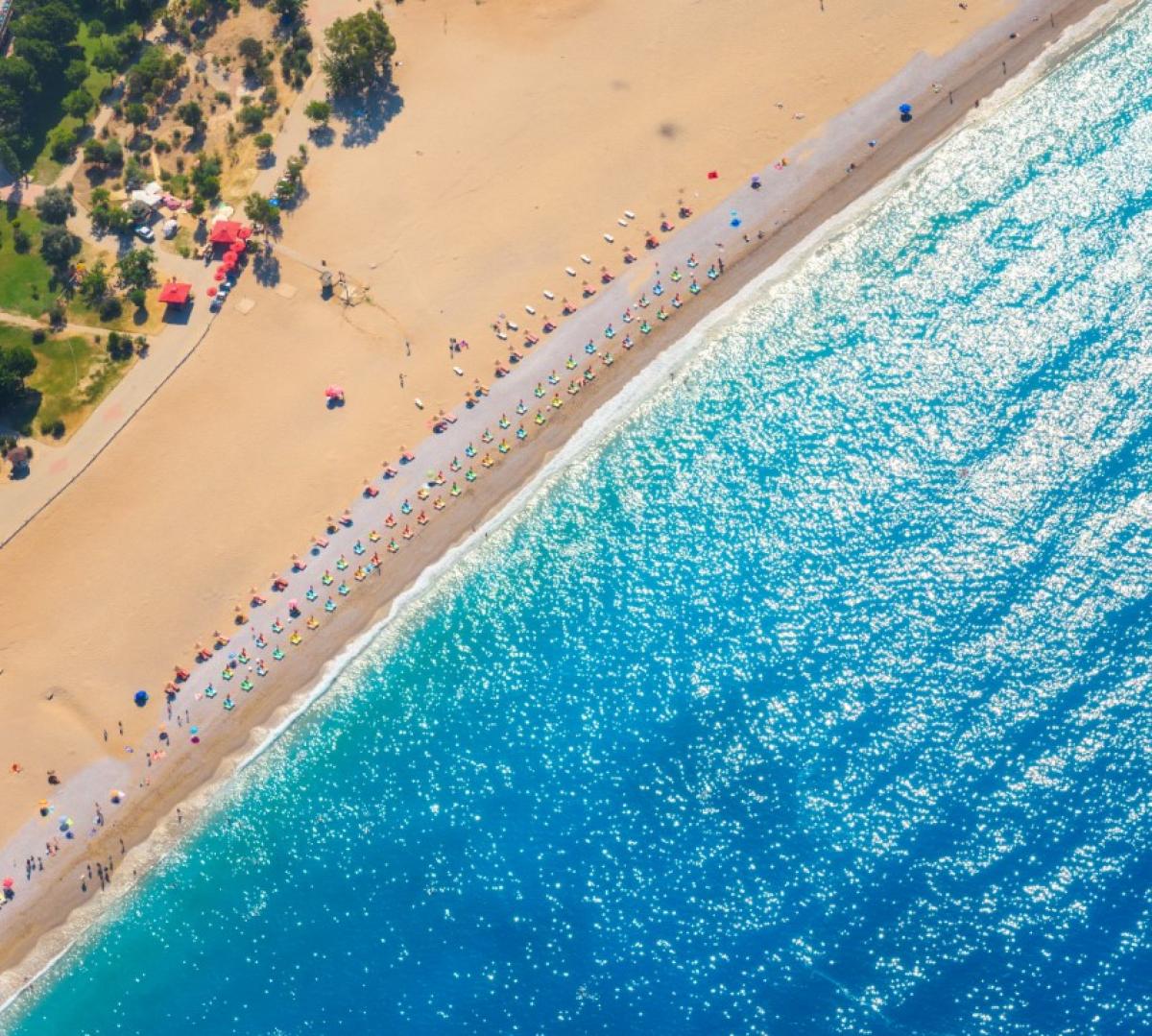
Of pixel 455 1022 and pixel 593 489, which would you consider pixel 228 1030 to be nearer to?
pixel 455 1022

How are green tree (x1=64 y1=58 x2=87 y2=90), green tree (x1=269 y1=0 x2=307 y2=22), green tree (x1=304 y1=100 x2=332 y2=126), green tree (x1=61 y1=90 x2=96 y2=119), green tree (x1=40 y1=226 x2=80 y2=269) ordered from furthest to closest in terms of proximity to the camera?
green tree (x1=269 y1=0 x2=307 y2=22) → green tree (x1=64 y1=58 x2=87 y2=90) → green tree (x1=61 y1=90 x2=96 y2=119) → green tree (x1=304 y1=100 x2=332 y2=126) → green tree (x1=40 y1=226 x2=80 y2=269)

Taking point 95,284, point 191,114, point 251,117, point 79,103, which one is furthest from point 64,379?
point 251,117

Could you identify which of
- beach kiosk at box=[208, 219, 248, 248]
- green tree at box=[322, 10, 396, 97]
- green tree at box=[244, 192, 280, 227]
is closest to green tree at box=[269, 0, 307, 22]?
green tree at box=[322, 10, 396, 97]

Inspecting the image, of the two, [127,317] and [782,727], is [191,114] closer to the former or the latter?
[127,317]

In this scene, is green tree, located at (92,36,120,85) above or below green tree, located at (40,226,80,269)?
above

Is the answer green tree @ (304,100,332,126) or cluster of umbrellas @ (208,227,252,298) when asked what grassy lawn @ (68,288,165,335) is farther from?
green tree @ (304,100,332,126)

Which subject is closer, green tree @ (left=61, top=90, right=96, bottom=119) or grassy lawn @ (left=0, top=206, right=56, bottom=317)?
grassy lawn @ (left=0, top=206, right=56, bottom=317)

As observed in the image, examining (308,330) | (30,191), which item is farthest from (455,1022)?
(30,191)
